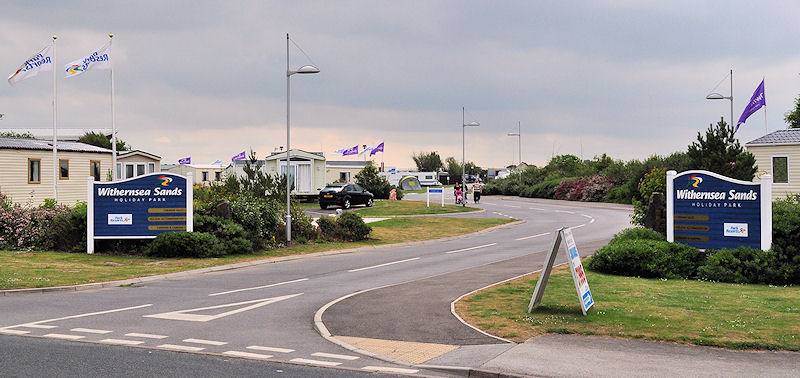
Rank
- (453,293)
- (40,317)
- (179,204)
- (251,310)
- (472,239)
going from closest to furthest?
(40,317), (251,310), (453,293), (179,204), (472,239)

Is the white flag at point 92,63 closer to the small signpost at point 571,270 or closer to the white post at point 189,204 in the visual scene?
the white post at point 189,204

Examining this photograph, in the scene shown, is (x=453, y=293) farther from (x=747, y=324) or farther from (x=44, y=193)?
(x=44, y=193)

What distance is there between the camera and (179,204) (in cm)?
2245

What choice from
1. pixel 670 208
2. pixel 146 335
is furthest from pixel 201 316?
pixel 670 208

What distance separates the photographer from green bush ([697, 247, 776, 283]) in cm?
1521

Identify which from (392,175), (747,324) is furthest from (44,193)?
(392,175)

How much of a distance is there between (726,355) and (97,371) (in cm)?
735

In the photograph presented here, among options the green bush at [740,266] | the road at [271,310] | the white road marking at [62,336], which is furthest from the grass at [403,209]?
the white road marking at [62,336]

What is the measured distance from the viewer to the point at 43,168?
126 feet

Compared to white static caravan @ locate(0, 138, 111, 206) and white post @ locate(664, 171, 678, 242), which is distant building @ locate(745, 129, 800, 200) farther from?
white static caravan @ locate(0, 138, 111, 206)

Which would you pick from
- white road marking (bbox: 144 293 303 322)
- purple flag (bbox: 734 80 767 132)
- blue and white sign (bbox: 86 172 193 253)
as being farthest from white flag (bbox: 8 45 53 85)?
purple flag (bbox: 734 80 767 132)

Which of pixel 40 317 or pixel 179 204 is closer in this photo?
pixel 40 317

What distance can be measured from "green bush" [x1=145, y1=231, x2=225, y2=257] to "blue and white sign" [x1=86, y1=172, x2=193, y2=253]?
0.69 meters

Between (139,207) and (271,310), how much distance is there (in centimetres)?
1161
